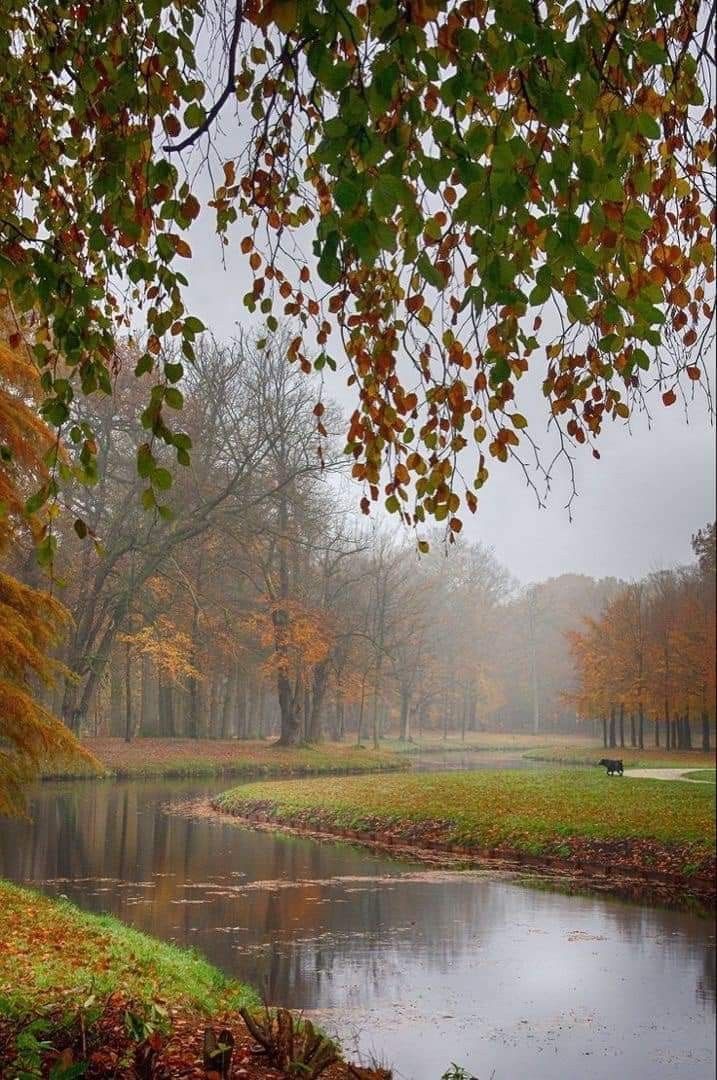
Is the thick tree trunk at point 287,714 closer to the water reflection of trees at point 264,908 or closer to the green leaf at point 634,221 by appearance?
the water reflection of trees at point 264,908

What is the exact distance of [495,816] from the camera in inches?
492

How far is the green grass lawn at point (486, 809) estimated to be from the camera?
10.1 m

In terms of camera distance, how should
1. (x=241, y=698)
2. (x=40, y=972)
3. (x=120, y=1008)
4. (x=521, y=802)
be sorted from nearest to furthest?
(x=120, y=1008)
(x=40, y=972)
(x=241, y=698)
(x=521, y=802)

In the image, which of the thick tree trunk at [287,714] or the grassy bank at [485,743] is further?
the grassy bank at [485,743]

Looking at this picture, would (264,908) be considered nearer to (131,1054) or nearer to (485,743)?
(131,1054)

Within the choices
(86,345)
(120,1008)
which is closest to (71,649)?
(120,1008)

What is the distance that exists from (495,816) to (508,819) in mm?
212

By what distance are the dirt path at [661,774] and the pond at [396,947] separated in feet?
33.7

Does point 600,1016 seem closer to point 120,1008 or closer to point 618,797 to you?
point 120,1008

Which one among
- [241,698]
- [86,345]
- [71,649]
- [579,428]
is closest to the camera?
[86,345]

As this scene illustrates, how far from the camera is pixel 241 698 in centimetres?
861

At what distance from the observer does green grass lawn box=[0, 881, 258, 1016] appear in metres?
4.58

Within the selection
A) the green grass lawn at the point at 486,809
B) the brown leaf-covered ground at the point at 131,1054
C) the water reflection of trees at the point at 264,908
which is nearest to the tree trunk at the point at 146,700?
the water reflection of trees at the point at 264,908

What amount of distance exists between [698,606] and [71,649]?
1620cm
